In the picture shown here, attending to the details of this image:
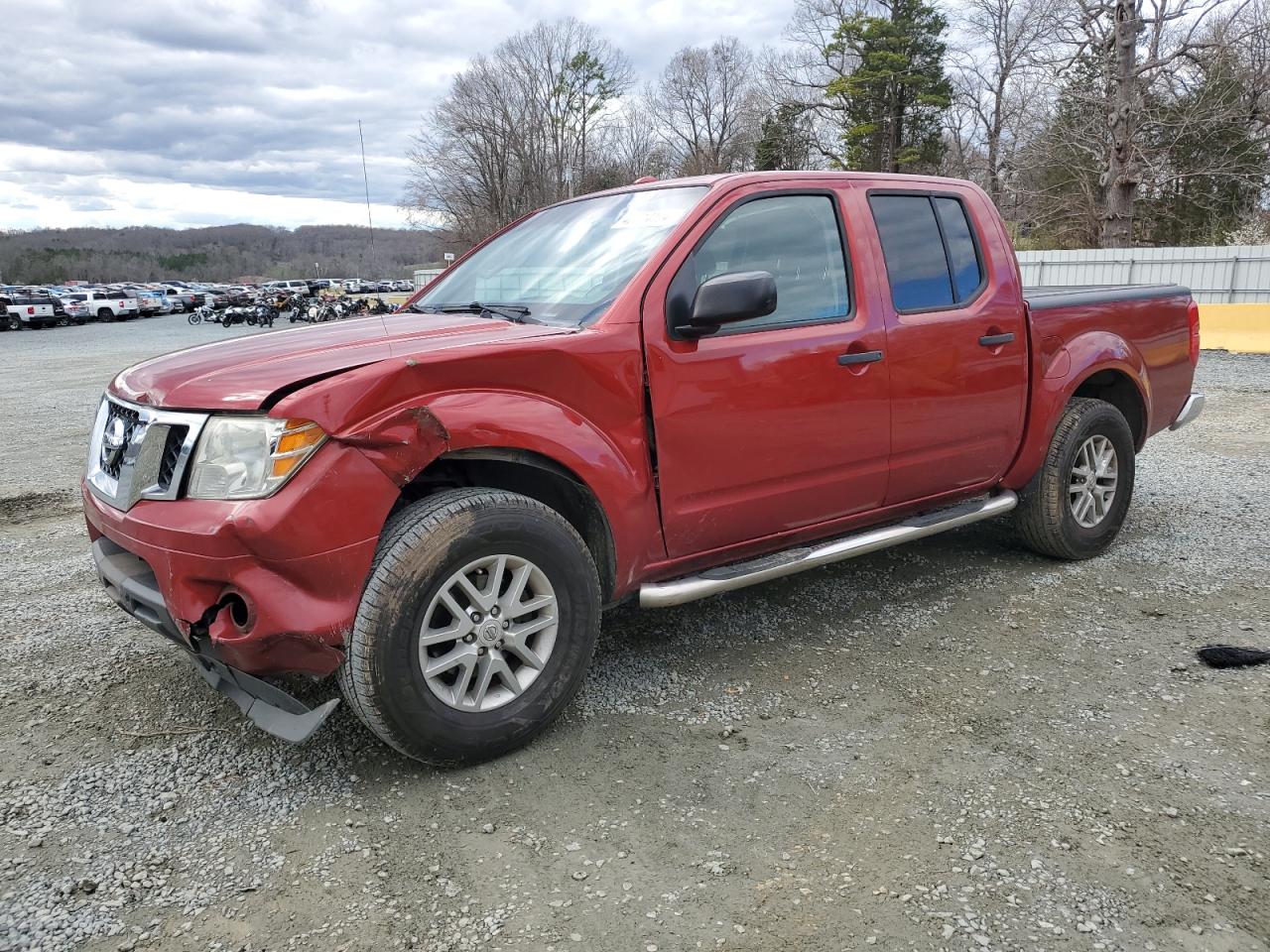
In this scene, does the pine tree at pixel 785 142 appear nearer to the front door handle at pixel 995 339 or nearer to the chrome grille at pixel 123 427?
the front door handle at pixel 995 339

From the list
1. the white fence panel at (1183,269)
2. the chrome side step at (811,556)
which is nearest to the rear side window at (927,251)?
the chrome side step at (811,556)

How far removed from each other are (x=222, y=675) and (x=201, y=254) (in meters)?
164

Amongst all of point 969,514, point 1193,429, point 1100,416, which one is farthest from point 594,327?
point 1193,429

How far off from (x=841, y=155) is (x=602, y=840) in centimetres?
5072

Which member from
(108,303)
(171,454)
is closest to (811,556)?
(171,454)

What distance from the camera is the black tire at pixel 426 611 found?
2.63m

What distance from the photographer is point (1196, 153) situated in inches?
1126

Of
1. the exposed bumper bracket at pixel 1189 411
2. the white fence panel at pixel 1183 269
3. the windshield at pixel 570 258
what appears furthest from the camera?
the white fence panel at pixel 1183 269

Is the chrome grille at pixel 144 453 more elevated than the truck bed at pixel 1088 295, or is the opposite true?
the truck bed at pixel 1088 295

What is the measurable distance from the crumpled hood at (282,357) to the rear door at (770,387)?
51 cm

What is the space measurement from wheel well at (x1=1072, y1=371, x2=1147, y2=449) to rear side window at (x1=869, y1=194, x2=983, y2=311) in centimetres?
112

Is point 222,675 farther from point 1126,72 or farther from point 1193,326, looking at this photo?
point 1126,72

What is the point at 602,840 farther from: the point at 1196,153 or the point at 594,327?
the point at 1196,153

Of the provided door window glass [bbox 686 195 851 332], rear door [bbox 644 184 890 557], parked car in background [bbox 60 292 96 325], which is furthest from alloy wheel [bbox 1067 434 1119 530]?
parked car in background [bbox 60 292 96 325]
